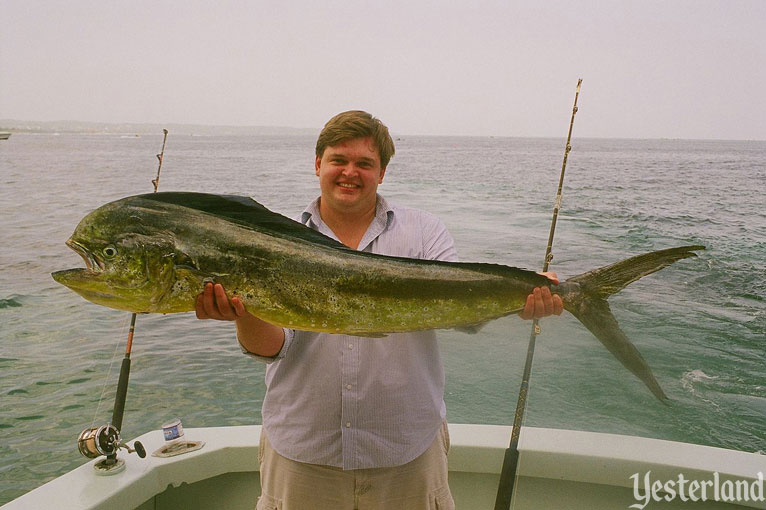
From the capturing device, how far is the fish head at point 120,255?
1.84 m

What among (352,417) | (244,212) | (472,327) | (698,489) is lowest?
(698,489)

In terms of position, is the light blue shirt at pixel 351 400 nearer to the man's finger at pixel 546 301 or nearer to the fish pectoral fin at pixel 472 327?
the fish pectoral fin at pixel 472 327

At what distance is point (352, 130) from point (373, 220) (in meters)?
0.38

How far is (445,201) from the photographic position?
2141 cm

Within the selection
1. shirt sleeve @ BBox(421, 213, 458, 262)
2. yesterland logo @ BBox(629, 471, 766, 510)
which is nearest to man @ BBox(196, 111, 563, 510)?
shirt sleeve @ BBox(421, 213, 458, 262)

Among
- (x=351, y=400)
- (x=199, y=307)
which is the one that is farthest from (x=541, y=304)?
(x=199, y=307)

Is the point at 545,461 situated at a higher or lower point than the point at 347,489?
lower

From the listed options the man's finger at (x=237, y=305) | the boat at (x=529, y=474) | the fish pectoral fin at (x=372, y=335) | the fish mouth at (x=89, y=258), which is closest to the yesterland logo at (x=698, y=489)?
the boat at (x=529, y=474)

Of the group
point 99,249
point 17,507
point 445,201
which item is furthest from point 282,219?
point 445,201

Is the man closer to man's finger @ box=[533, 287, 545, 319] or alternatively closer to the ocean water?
man's finger @ box=[533, 287, 545, 319]

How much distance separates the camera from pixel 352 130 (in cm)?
234

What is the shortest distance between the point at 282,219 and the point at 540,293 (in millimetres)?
1010

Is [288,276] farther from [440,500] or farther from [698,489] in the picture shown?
[698,489]

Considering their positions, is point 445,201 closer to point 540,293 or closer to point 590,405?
point 590,405
